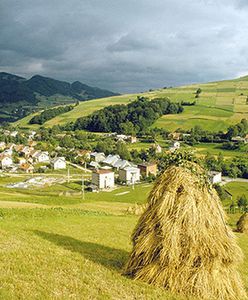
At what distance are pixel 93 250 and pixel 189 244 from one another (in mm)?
5265

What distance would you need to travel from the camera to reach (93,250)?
1411 centimetres

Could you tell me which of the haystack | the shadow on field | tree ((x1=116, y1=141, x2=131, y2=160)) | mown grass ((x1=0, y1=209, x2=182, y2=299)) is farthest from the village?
the shadow on field

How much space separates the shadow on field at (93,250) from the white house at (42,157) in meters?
119

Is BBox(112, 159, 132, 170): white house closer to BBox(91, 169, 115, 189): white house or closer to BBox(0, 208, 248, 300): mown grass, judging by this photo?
BBox(91, 169, 115, 189): white house

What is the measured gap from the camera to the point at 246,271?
1445 cm

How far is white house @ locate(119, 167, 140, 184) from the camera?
10356 centimetres

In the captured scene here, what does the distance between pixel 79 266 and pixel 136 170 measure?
307 feet

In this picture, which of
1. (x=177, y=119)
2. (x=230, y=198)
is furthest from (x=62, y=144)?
(x=230, y=198)

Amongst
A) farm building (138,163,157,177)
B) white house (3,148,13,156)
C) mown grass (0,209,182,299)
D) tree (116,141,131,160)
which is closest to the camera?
mown grass (0,209,182,299)

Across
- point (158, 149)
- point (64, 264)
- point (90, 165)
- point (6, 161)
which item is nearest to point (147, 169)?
point (158, 149)

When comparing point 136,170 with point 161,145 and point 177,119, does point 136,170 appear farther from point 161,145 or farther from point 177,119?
point 177,119

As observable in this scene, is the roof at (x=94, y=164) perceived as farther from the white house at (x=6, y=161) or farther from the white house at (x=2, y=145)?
the white house at (x=2, y=145)

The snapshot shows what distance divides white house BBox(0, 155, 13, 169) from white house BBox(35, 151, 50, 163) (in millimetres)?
9756

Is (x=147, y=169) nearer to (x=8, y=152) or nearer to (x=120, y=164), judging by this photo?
(x=120, y=164)
